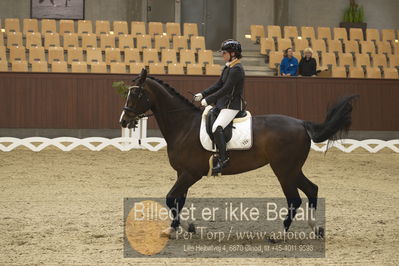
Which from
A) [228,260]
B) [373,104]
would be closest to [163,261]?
[228,260]

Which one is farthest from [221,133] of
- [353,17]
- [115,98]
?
[353,17]

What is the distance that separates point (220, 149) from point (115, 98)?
1035 cm

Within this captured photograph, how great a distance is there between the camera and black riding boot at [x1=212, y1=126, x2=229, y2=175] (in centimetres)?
676

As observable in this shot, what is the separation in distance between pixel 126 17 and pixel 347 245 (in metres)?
16.9

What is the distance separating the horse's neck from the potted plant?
56.2 feet

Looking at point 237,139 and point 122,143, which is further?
point 122,143

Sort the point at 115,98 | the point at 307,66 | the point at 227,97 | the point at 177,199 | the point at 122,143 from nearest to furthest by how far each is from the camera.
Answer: the point at 177,199 → the point at 227,97 → the point at 122,143 → the point at 115,98 → the point at 307,66

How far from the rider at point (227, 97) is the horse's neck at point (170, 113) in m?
0.29

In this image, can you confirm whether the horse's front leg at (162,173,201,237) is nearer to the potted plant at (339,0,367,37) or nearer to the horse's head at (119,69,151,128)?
the horse's head at (119,69,151,128)

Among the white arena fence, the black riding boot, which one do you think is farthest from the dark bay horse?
the white arena fence

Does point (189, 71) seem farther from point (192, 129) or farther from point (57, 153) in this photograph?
point (192, 129)

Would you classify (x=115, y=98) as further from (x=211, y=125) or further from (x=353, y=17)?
(x=353, y=17)

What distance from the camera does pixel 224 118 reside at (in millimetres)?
6867

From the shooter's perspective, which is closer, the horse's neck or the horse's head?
the horse's head
